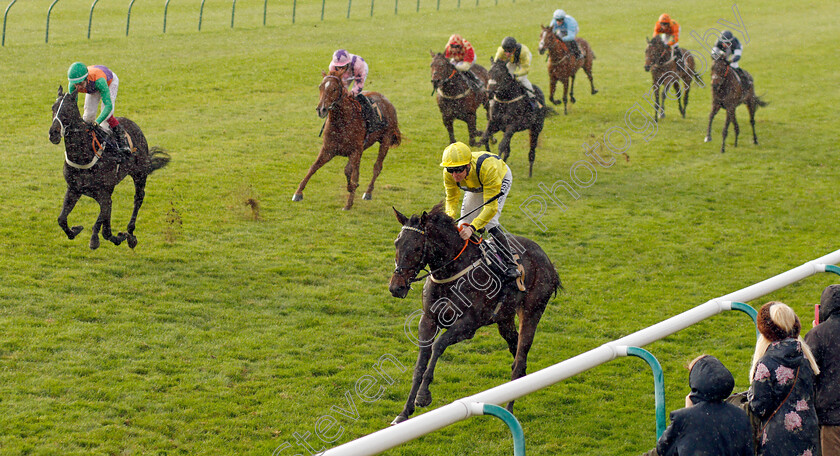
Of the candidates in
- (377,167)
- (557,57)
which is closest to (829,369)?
(377,167)

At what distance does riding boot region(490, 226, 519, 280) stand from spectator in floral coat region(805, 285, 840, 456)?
2.72m

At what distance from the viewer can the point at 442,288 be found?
21.2 feet

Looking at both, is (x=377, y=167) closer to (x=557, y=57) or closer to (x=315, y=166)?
(x=315, y=166)

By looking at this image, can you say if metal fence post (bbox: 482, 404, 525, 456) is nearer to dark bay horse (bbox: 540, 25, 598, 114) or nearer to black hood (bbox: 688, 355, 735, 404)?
black hood (bbox: 688, 355, 735, 404)

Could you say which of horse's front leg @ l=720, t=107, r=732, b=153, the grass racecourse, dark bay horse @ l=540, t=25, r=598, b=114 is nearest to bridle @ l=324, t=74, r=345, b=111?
the grass racecourse

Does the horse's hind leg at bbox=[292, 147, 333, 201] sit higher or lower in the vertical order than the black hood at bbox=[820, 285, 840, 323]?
lower

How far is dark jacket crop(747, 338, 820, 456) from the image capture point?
391 cm

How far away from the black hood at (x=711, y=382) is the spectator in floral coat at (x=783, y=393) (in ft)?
1.63

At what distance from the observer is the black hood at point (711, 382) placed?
3490 millimetres

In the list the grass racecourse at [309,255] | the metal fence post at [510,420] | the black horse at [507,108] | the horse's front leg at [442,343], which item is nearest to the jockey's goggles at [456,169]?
the horse's front leg at [442,343]

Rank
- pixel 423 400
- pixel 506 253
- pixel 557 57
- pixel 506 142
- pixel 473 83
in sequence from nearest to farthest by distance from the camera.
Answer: pixel 423 400, pixel 506 253, pixel 506 142, pixel 473 83, pixel 557 57

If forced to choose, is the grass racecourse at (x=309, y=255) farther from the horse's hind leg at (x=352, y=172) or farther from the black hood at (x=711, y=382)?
the black hood at (x=711, y=382)

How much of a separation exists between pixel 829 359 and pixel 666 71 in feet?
53.5

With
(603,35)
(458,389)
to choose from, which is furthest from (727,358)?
(603,35)
